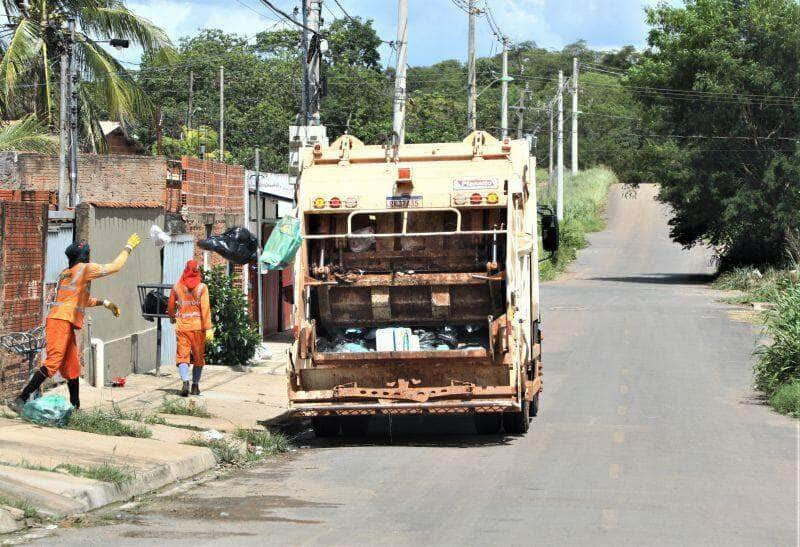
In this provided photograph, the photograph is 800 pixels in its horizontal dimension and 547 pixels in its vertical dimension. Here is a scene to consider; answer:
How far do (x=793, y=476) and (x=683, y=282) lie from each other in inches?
1504

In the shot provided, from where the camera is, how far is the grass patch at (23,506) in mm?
8359

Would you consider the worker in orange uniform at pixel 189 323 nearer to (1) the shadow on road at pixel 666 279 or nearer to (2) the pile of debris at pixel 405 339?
(2) the pile of debris at pixel 405 339

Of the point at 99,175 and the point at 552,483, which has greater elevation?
the point at 99,175

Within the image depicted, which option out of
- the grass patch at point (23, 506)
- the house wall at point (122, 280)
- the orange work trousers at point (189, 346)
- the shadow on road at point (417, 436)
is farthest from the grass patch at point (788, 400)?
the grass patch at point (23, 506)

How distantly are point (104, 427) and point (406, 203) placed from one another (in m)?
3.72

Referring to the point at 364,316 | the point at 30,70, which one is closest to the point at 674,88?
the point at 30,70

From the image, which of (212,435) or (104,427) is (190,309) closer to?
(212,435)

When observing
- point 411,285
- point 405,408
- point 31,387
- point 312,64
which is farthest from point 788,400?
point 312,64

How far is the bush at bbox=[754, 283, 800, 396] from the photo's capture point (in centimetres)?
1698

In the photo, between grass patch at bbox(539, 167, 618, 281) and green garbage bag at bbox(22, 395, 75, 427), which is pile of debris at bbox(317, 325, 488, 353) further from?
grass patch at bbox(539, 167, 618, 281)

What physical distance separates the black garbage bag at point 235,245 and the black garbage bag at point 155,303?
106cm

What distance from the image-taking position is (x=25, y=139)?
24.9 m

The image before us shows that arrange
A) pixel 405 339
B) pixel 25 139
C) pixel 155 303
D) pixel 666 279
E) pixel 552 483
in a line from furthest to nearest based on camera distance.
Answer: pixel 666 279 → pixel 25 139 → pixel 155 303 → pixel 405 339 → pixel 552 483

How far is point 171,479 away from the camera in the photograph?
34.6ft
